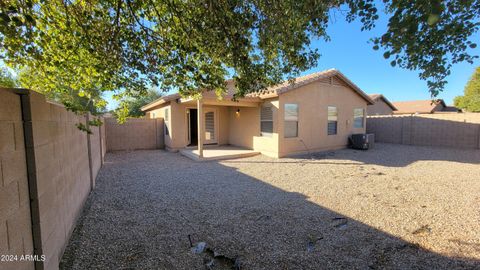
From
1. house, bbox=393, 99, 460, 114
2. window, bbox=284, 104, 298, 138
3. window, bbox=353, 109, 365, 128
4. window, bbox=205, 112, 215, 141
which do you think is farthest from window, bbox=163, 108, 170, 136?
house, bbox=393, 99, 460, 114

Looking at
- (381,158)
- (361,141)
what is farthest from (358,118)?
(381,158)

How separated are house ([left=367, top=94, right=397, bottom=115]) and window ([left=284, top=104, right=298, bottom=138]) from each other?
17336 millimetres

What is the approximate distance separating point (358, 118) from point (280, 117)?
6.50m

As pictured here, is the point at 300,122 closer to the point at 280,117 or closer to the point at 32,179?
the point at 280,117

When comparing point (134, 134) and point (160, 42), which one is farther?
point (134, 134)

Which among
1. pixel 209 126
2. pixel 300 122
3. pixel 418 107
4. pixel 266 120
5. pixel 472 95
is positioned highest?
pixel 472 95

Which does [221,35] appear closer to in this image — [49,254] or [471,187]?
[49,254]

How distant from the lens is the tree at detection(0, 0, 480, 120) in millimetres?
2898

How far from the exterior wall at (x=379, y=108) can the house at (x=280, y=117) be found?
465 inches

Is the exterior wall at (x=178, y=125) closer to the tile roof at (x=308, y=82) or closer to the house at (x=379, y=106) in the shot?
the tile roof at (x=308, y=82)

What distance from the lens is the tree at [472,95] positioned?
76.3 ft

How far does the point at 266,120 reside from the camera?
9.85 metres

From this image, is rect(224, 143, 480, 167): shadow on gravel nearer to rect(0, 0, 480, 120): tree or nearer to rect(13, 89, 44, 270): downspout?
rect(0, 0, 480, 120): tree

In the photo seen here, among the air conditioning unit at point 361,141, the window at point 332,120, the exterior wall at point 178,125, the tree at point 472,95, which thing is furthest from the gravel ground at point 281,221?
the tree at point 472,95
